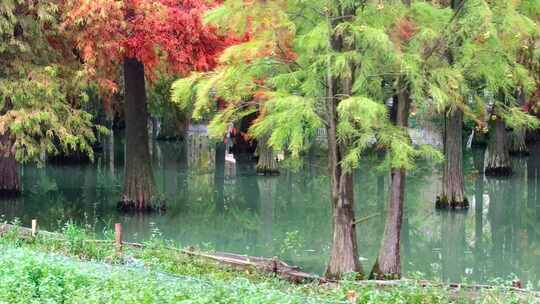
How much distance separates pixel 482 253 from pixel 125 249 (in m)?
7.82

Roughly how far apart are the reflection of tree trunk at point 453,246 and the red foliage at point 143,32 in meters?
6.88

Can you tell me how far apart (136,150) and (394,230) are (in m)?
9.59

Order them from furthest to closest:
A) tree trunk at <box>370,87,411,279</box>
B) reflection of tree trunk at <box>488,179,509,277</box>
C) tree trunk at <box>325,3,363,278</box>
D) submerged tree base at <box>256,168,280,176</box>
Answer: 1. submerged tree base at <box>256,168,280,176</box>
2. reflection of tree trunk at <box>488,179,509,277</box>
3. tree trunk at <box>370,87,411,279</box>
4. tree trunk at <box>325,3,363,278</box>

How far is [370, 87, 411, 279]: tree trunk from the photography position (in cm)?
1372

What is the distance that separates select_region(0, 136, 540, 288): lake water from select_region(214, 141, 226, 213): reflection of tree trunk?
6cm

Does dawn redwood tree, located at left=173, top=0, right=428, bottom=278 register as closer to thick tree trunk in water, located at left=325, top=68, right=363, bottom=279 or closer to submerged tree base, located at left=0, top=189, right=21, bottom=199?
thick tree trunk in water, located at left=325, top=68, right=363, bottom=279

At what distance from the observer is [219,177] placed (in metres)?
29.5

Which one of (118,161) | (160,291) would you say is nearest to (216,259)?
(160,291)

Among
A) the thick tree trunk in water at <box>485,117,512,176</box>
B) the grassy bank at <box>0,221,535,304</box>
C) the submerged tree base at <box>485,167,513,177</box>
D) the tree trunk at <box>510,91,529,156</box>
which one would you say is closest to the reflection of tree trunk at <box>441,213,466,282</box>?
the grassy bank at <box>0,221,535,304</box>

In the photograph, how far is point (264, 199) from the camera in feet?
80.0

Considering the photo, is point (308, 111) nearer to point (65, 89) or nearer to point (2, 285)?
point (2, 285)

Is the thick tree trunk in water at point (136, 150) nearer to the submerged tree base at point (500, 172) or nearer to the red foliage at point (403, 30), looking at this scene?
the red foliage at point (403, 30)

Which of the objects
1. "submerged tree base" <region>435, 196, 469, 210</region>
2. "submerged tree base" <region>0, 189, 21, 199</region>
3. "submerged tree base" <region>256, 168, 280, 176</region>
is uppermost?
"submerged tree base" <region>256, 168, 280, 176</region>

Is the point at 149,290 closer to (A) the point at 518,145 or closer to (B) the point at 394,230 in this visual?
(B) the point at 394,230
